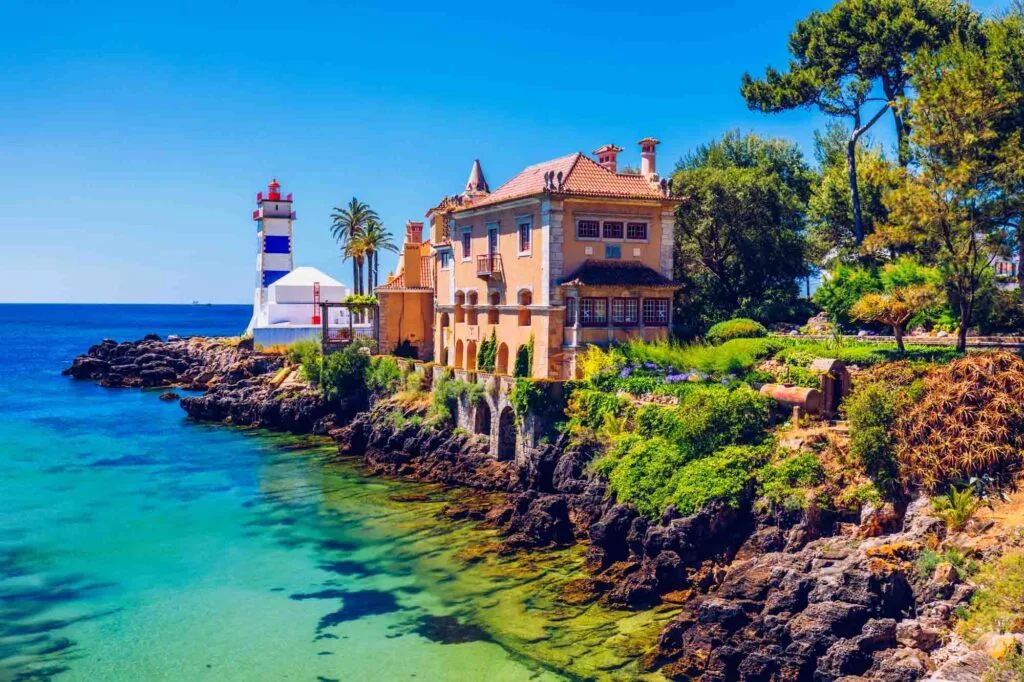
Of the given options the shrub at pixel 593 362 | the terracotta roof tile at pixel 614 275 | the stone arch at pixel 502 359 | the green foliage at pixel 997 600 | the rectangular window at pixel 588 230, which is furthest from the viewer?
Answer: the stone arch at pixel 502 359

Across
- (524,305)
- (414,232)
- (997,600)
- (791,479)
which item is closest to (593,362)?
(524,305)

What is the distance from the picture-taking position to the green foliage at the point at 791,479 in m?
23.3

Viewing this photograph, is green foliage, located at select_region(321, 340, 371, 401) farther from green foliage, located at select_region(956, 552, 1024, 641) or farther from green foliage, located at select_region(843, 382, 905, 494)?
green foliage, located at select_region(956, 552, 1024, 641)

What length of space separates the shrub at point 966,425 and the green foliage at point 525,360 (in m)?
18.7

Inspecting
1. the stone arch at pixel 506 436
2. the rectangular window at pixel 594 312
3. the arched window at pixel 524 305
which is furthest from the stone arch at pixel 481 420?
the rectangular window at pixel 594 312

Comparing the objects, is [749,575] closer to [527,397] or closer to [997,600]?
[997,600]

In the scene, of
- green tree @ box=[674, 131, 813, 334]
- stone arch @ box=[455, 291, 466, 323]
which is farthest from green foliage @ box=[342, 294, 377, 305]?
green tree @ box=[674, 131, 813, 334]

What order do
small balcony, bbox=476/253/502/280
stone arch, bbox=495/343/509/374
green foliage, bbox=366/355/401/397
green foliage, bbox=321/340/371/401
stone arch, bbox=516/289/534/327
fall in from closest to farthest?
stone arch, bbox=516/289/534/327 < stone arch, bbox=495/343/509/374 < small balcony, bbox=476/253/502/280 < green foliage, bbox=366/355/401/397 < green foliage, bbox=321/340/371/401

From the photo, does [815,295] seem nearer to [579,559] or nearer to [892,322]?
[892,322]

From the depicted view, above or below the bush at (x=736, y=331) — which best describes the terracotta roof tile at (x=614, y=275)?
above

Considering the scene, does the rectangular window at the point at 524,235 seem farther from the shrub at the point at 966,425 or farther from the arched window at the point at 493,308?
the shrub at the point at 966,425

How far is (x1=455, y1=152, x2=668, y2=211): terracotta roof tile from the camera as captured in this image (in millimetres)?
38500

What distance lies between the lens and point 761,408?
27.1 metres

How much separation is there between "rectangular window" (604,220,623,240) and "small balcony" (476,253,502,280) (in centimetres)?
571
